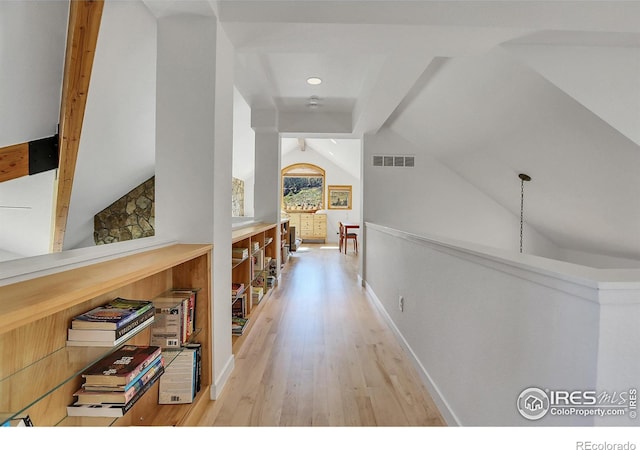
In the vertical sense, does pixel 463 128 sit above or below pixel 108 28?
below

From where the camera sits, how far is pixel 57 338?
1061 mm

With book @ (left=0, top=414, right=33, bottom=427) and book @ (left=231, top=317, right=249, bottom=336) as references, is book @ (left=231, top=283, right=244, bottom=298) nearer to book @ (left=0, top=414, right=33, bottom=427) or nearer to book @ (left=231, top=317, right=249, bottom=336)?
book @ (left=231, top=317, right=249, bottom=336)

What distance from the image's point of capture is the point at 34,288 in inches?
32.7

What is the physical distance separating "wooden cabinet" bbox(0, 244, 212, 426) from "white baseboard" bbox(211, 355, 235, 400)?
20cm

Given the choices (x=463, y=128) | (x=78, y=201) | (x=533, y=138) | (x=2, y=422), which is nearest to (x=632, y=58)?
(x=533, y=138)

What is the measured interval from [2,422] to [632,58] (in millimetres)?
3418

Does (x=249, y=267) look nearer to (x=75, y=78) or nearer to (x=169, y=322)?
(x=169, y=322)

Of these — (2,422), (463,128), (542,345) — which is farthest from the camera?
(463,128)

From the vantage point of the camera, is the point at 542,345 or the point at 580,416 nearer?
the point at 580,416

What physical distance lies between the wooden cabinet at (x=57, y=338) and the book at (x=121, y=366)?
41mm

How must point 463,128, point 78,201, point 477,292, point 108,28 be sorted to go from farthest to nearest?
point 78,201 → point 463,128 → point 108,28 → point 477,292

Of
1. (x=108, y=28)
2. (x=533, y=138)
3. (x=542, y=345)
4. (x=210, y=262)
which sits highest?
(x=108, y=28)

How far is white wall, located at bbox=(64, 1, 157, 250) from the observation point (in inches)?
94.9
